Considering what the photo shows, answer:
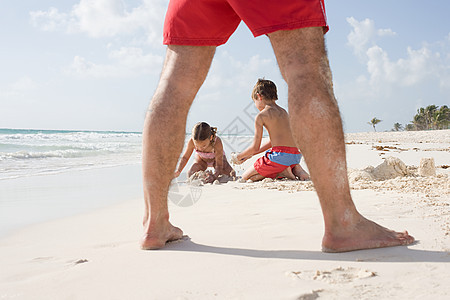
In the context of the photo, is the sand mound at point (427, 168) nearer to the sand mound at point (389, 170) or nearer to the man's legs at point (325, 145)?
the sand mound at point (389, 170)

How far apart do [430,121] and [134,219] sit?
81.2 m

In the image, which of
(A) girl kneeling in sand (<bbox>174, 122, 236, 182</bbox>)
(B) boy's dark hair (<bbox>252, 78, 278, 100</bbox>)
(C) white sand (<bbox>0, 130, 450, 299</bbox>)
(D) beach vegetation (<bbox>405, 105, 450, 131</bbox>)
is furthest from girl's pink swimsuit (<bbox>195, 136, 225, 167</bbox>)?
(D) beach vegetation (<bbox>405, 105, 450, 131</bbox>)

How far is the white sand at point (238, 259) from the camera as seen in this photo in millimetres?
1160

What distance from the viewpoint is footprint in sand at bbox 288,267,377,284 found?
46.8 inches

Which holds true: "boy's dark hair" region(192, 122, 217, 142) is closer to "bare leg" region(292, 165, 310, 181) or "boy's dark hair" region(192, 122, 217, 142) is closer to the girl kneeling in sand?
the girl kneeling in sand

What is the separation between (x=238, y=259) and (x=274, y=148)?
338 cm

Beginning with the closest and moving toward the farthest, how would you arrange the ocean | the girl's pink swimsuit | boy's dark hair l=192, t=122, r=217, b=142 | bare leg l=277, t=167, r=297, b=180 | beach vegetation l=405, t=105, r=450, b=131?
bare leg l=277, t=167, r=297, b=180
boy's dark hair l=192, t=122, r=217, b=142
the girl's pink swimsuit
the ocean
beach vegetation l=405, t=105, r=450, b=131

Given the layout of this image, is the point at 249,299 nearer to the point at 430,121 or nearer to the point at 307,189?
the point at 307,189

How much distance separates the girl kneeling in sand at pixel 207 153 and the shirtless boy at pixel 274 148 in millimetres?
620

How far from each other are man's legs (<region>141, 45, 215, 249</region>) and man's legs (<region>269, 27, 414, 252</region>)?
509 mm

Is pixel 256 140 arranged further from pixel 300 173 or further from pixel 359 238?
pixel 359 238

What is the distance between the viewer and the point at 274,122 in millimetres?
4715

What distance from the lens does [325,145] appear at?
1535mm

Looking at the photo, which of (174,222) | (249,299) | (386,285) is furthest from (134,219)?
(386,285)
